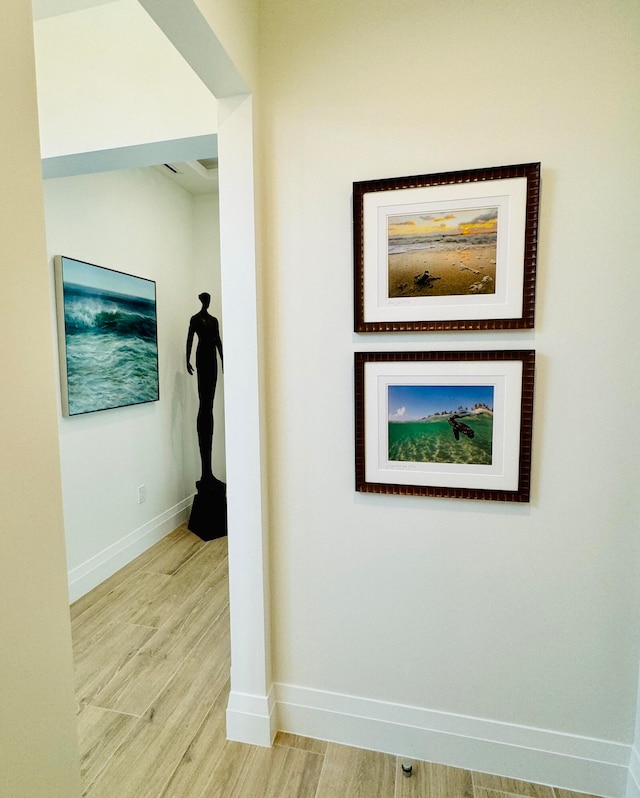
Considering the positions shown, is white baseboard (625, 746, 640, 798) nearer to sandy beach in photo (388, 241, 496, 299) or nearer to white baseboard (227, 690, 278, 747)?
white baseboard (227, 690, 278, 747)

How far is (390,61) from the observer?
4.32ft

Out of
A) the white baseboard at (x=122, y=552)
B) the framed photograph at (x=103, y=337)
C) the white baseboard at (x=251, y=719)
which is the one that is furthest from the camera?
the white baseboard at (x=122, y=552)

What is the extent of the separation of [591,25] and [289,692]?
233 centimetres

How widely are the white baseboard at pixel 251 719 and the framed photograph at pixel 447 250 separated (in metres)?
1.38

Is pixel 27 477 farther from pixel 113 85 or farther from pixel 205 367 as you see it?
pixel 205 367

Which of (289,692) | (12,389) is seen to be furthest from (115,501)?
(12,389)

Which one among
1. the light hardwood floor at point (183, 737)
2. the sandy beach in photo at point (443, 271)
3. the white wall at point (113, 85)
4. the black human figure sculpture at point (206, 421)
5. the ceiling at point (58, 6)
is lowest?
the light hardwood floor at point (183, 737)

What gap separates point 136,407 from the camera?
3008mm

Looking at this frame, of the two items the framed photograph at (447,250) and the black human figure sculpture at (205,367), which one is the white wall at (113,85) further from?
the black human figure sculpture at (205,367)

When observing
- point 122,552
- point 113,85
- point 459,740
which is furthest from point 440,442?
point 122,552

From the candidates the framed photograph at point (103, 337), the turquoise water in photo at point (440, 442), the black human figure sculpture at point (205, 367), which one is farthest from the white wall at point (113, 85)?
the black human figure sculpture at point (205, 367)

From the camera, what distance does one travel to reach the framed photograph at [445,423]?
1302 mm

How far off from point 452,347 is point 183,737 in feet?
5.58

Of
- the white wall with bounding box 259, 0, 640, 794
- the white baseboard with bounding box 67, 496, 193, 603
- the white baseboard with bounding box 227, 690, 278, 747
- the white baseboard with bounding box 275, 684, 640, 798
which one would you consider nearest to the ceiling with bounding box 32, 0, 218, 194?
the white wall with bounding box 259, 0, 640, 794
